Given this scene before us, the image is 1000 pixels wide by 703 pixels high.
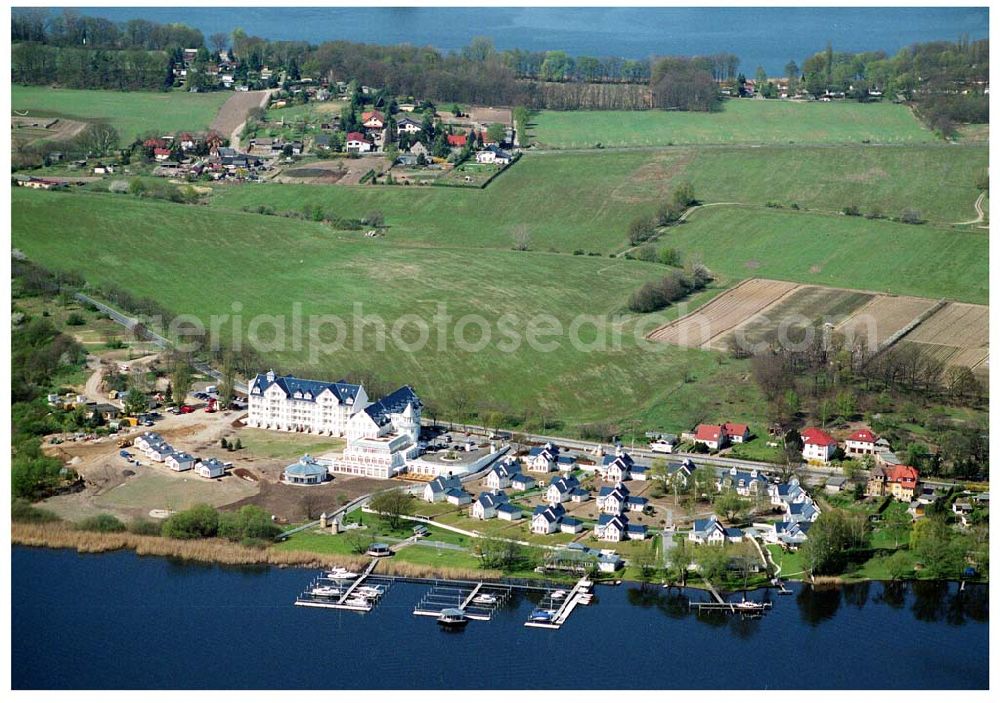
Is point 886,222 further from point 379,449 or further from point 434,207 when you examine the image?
point 379,449

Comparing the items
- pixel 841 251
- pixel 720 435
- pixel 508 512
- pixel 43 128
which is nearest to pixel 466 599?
pixel 508 512

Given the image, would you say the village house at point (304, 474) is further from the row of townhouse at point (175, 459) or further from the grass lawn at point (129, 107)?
the grass lawn at point (129, 107)

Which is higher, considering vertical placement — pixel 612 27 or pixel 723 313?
pixel 612 27

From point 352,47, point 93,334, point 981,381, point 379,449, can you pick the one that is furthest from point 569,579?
point 352,47

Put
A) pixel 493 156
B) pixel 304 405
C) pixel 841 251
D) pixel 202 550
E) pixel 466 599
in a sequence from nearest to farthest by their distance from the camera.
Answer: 1. pixel 466 599
2. pixel 202 550
3. pixel 304 405
4. pixel 841 251
5. pixel 493 156

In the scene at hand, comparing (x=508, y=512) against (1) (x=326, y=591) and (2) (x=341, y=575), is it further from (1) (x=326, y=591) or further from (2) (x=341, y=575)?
(1) (x=326, y=591)
